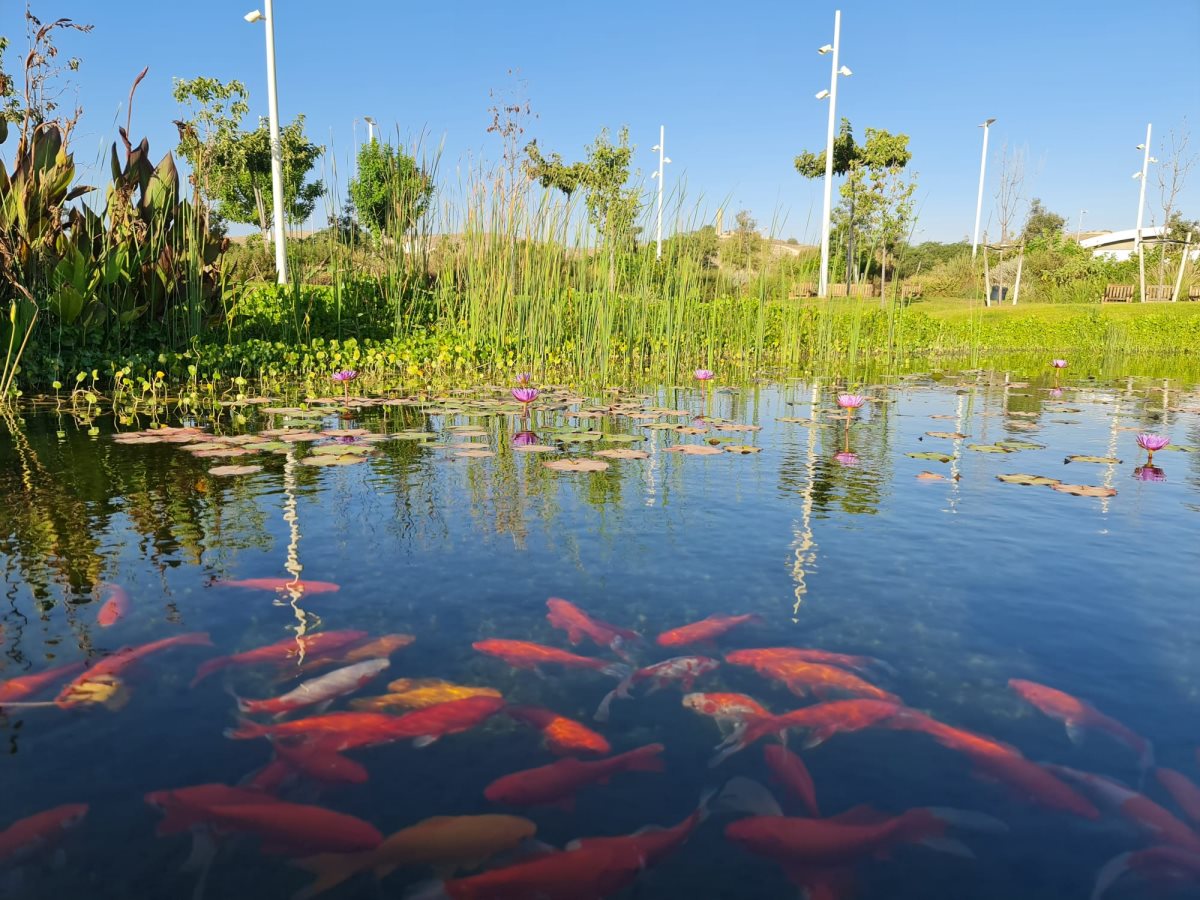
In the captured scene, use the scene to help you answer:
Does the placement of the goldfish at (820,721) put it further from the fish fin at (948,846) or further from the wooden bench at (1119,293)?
the wooden bench at (1119,293)

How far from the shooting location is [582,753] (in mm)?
1566

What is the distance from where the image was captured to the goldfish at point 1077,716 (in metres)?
1.62

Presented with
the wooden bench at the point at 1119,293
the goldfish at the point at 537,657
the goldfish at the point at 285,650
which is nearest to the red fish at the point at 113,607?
the goldfish at the point at 285,650

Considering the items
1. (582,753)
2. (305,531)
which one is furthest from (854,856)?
(305,531)

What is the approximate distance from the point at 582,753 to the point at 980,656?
1060 mm

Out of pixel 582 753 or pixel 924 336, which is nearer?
pixel 582 753

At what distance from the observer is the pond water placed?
1308 mm

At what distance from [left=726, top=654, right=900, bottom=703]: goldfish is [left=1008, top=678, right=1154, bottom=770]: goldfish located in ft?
0.98

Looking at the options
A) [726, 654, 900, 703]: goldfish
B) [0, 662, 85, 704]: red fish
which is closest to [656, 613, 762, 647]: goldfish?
[726, 654, 900, 703]: goldfish

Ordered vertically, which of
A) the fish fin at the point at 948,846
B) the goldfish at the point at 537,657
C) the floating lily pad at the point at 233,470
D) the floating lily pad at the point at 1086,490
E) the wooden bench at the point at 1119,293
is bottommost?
the fish fin at the point at 948,846

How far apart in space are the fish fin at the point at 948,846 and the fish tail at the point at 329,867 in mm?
909

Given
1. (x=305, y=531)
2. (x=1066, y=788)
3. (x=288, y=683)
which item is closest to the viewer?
(x=1066, y=788)

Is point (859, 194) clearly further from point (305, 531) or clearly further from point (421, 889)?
point (421, 889)

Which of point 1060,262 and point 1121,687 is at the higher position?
point 1060,262
